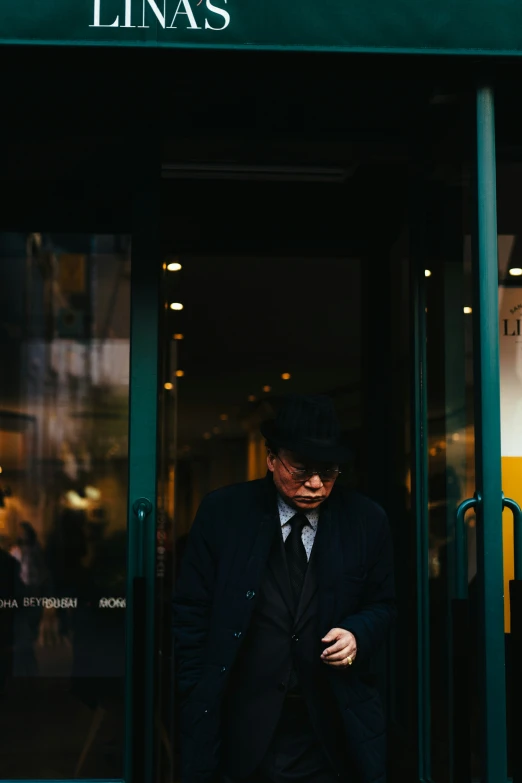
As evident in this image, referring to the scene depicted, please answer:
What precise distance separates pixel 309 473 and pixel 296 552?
0.29 metres

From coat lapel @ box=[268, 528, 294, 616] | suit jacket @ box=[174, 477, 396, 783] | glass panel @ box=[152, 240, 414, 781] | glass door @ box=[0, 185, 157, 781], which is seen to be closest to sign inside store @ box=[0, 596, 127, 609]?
glass door @ box=[0, 185, 157, 781]

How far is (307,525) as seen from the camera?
3248mm

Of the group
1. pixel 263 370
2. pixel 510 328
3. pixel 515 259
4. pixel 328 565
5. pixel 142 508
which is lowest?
pixel 328 565

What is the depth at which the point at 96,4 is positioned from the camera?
3.54 m

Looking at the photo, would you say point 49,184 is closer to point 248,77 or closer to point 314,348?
point 248,77

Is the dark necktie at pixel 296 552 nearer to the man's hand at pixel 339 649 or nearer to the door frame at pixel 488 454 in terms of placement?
the man's hand at pixel 339 649

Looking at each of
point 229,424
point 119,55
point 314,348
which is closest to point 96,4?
point 119,55

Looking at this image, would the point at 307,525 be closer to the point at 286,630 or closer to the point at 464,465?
the point at 286,630

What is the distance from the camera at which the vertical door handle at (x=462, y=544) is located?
3475 millimetres

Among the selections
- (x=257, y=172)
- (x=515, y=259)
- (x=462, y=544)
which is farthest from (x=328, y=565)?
(x=257, y=172)

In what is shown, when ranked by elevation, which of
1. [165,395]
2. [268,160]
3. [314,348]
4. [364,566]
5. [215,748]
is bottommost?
[215,748]

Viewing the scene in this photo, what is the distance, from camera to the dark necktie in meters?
3.20

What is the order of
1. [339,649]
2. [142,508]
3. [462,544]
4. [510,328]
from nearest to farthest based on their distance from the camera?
[339,649]
[462,544]
[142,508]
[510,328]

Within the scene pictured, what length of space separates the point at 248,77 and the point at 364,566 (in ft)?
6.77
